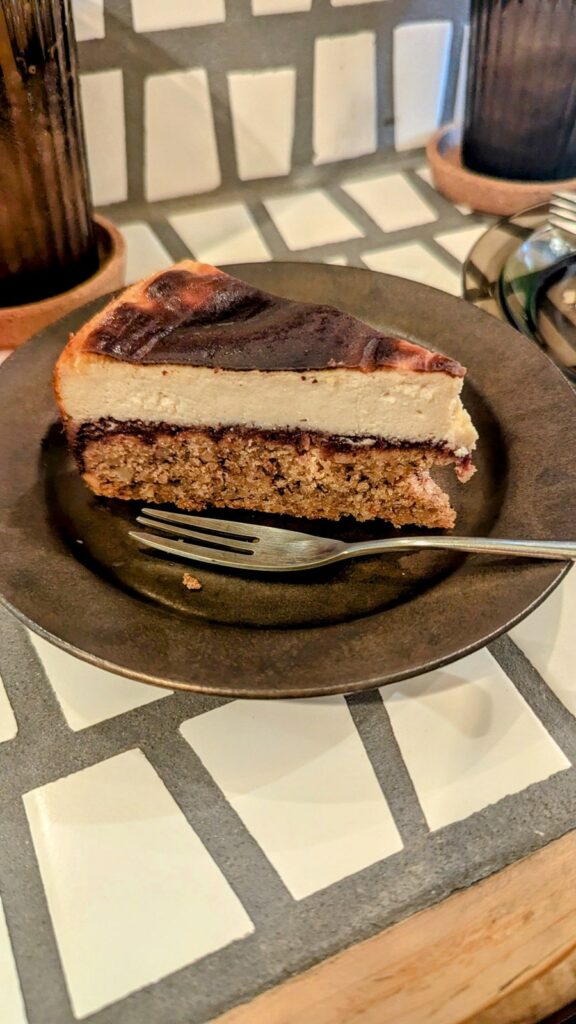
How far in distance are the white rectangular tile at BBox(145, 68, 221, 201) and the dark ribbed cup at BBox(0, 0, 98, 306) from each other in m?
0.29

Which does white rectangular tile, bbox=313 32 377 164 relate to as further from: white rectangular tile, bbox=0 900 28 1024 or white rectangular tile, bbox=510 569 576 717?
white rectangular tile, bbox=0 900 28 1024

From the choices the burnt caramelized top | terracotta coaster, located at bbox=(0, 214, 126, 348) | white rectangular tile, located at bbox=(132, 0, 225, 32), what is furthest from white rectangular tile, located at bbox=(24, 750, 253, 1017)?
white rectangular tile, located at bbox=(132, 0, 225, 32)

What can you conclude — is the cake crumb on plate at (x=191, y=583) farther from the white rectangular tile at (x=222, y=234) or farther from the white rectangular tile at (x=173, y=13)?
the white rectangular tile at (x=173, y=13)

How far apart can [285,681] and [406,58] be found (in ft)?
4.07

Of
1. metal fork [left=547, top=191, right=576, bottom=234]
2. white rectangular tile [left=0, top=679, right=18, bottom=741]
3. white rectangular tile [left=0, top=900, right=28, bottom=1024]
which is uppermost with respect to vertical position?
metal fork [left=547, top=191, right=576, bottom=234]

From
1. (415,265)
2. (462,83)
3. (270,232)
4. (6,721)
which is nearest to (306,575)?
(6,721)

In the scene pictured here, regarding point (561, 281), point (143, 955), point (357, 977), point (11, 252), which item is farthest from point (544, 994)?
point (11, 252)

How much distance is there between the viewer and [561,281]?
3.60 ft

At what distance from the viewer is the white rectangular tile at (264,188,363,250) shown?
4.32 ft

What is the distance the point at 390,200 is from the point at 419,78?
0.75 ft

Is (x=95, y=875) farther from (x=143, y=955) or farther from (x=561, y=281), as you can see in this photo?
(x=561, y=281)

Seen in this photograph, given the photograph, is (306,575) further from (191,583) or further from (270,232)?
(270,232)

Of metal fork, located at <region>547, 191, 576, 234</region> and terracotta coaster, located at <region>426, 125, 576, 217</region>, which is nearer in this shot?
metal fork, located at <region>547, 191, 576, 234</region>

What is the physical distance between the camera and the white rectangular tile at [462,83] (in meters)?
1.41
